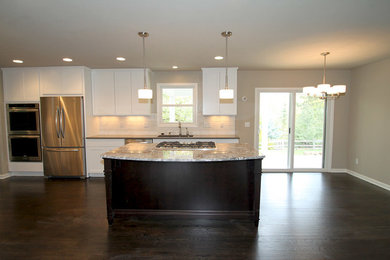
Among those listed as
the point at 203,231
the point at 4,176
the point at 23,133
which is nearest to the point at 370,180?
the point at 203,231

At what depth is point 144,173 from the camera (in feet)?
9.27

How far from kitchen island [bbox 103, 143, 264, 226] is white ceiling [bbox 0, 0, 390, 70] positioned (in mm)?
1521

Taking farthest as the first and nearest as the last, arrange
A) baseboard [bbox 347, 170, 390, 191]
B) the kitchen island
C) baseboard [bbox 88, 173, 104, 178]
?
baseboard [bbox 88, 173, 104, 178] < baseboard [bbox 347, 170, 390, 191] < the kitchen island

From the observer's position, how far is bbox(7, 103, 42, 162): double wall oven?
4.73 metres

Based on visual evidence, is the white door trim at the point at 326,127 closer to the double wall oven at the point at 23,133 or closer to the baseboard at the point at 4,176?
the double wall oven at the point at 23,133

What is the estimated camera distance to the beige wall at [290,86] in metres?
5.05

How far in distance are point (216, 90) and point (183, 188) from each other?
2.72 meters

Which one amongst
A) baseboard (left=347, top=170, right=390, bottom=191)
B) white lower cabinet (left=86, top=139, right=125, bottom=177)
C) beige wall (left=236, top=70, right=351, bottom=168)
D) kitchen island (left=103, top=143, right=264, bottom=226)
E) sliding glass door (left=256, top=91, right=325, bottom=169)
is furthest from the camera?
sliding glass door (left=256, top=91, right=325, bottom=169)

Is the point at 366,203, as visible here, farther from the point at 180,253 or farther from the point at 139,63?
the point at 139,63

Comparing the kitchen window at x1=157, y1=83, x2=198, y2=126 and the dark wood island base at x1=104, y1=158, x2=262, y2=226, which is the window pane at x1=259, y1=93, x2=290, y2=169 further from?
the dark wood island base at x1=104, y1=158, x2=262, y2=226

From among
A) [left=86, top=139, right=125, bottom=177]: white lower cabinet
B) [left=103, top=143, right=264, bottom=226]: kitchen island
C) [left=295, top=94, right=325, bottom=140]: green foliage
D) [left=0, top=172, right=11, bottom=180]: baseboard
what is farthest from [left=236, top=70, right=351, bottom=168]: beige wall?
[left=0, top=172, right=11, bottom=180]: baseboard

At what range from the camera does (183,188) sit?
283 centimetres

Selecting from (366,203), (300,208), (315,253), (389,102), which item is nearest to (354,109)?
(389,102)

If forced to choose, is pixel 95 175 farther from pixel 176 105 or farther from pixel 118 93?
pixel 176 105
